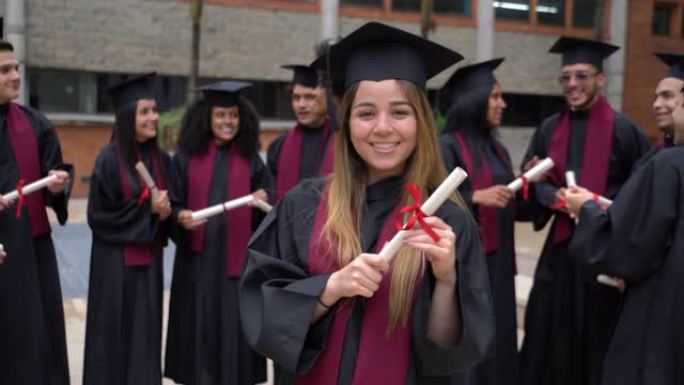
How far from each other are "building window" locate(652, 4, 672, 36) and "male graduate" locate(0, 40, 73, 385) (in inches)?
820

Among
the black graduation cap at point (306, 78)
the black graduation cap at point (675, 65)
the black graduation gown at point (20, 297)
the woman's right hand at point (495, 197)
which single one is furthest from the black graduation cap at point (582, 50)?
the black graduation gown at point (20, 297)

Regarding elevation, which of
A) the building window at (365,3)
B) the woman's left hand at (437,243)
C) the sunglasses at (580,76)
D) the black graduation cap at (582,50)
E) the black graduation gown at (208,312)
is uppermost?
the building window at (365,3)

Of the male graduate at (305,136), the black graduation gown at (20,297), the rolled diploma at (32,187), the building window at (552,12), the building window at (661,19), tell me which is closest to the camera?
the rolled diploma at (32,187)

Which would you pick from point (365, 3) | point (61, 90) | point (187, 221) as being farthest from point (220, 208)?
point (365, 3)

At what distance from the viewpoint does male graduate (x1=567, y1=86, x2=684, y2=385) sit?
2.70 metres

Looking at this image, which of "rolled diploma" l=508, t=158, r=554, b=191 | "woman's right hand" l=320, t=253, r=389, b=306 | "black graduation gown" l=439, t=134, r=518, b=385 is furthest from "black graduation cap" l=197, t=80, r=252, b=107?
"woman's right hand" l=320, t=253, r=389, b=306

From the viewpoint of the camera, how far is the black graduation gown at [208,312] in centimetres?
445

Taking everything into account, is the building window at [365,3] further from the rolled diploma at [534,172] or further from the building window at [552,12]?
the rolled diploma at [534,172]

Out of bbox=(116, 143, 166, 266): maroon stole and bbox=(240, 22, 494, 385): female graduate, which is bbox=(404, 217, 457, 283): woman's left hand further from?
bbox=(116, 143, 166, 266): maroon stole

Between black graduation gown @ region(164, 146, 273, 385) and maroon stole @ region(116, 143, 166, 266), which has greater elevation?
maroon stole @ region(116, 143, 166, 266)

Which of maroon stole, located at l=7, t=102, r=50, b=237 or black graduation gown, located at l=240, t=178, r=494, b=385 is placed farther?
maroon stole, located at l=7, t=102, r=50, b=237

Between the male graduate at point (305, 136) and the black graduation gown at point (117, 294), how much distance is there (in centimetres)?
97

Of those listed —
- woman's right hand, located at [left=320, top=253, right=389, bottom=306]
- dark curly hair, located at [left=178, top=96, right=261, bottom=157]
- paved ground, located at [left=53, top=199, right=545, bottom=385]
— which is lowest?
paved ground, located at [left=53, top=199, right=545, bottom=385]

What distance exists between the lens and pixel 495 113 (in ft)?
14.7
